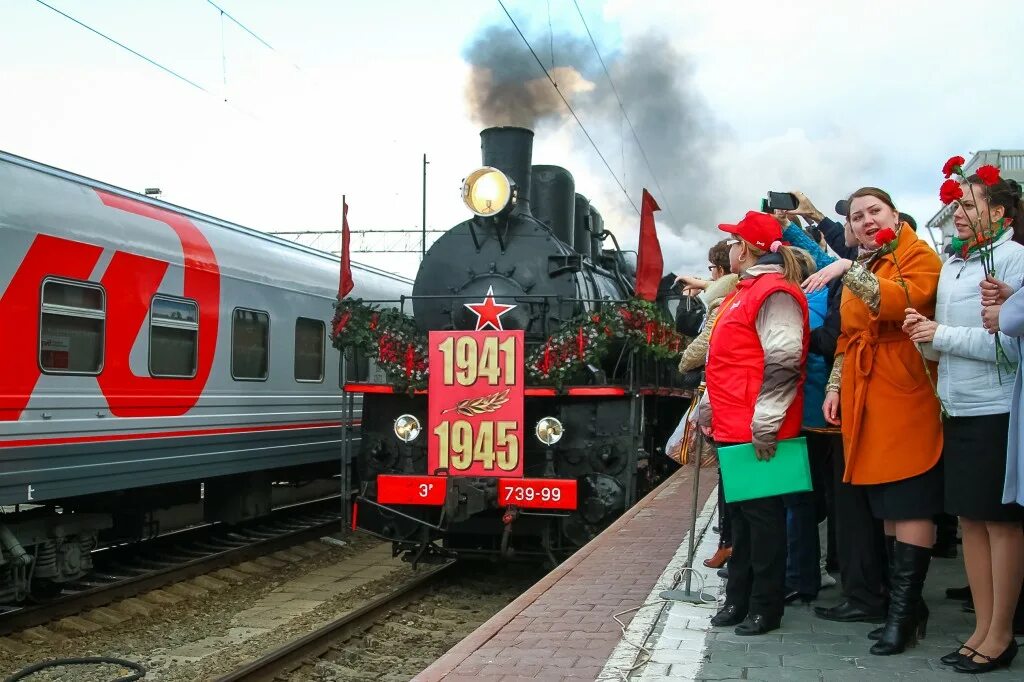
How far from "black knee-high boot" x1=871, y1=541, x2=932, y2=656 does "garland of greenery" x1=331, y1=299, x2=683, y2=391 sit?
4.04m

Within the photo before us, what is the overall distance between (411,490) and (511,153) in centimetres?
360

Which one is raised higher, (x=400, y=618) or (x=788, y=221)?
(x=788, y=221)

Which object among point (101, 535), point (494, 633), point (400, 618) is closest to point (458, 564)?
point (400, 618)

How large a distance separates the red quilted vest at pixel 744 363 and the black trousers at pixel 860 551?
16.9 inches

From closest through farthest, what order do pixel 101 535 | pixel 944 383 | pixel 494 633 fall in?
pixel 944 383
pixel 494 633
pixel 101 535

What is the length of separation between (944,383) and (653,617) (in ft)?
5.97

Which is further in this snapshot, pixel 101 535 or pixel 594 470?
pixel 101 535

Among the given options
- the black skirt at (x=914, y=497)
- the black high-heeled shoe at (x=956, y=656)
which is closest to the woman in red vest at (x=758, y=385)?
the black skirt at (x=914, y=497)

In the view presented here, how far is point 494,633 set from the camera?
4.71m

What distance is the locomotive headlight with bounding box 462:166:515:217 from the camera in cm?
918

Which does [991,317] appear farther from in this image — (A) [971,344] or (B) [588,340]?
(B) [588,340]

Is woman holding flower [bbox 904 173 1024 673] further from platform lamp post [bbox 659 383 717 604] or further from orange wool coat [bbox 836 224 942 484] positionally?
platform lamp post [bbox 659 383 717 604]

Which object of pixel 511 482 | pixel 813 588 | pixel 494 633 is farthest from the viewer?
pixel 511 482

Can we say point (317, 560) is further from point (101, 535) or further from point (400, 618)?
point (400, 618)
